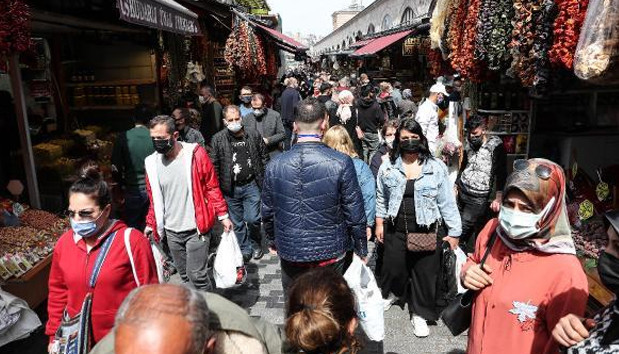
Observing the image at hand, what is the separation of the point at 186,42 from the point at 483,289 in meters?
8.51

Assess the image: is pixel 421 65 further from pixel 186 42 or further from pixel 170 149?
pixel 170 149

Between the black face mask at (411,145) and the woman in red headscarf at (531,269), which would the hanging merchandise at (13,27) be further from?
the woman in red headscarf at (531,269)

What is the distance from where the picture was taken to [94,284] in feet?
8.65

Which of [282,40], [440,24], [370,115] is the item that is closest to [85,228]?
[440,24]

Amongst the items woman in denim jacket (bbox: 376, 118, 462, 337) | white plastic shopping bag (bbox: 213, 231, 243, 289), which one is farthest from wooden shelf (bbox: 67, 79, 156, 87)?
woman in denim jacket (bbox: 376, 118, 462, 337)

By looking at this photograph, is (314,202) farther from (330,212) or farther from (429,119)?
(429,119)

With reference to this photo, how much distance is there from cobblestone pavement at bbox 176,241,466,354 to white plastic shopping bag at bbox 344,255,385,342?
29.4 inches

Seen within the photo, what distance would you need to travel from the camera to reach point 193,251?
13.6 feet

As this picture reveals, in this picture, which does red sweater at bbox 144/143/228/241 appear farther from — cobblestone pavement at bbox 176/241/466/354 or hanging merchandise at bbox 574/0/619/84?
hanging merchandise at bbox 574/0/619/84

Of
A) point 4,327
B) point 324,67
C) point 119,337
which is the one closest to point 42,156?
point 4,327

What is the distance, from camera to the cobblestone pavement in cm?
397

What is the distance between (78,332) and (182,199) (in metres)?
1.66

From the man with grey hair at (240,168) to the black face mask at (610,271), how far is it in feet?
13.5

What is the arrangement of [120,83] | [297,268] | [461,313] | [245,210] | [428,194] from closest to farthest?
[461,313] < [297,268] < [428,194] < [245,210] < [120,83]
